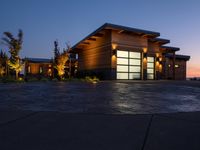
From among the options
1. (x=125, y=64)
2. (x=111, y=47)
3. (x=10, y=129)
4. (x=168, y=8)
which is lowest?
(x=10, y=129)

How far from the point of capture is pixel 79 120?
2.71 m

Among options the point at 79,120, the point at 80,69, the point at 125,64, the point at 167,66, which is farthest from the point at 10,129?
the point at 167,66

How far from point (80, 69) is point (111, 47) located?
951 centimetres

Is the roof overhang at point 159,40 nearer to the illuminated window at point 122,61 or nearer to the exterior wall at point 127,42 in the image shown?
the exterior wall at point 127,42

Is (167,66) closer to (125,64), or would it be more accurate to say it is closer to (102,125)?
(125,64)

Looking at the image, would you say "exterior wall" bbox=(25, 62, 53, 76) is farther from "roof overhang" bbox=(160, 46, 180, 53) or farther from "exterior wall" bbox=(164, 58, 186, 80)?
"exterior wall" bbox=(164, 58, 186, 80)

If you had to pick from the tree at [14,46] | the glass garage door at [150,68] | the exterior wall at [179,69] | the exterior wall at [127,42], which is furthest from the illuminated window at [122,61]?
the exterior wall at [179,69]

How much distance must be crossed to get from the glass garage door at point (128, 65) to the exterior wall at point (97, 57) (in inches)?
52.4

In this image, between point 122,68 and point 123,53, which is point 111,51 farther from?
point 122,68

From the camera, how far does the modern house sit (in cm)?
1744

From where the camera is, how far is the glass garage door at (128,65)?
18172 mm

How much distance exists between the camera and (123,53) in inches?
721

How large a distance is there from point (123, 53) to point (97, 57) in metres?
3.54

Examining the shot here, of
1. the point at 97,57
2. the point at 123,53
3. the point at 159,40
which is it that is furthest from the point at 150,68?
the point at 97,57
